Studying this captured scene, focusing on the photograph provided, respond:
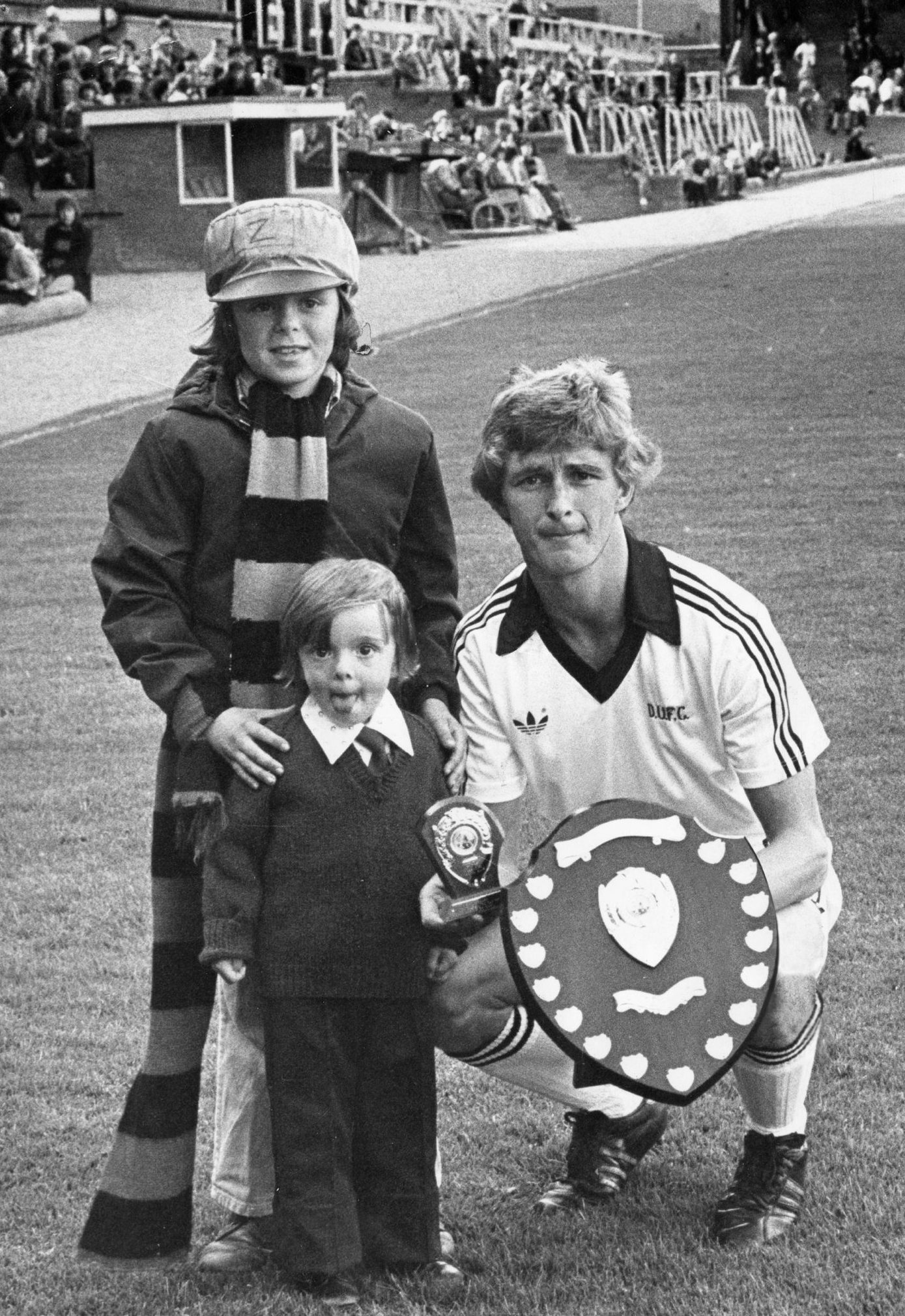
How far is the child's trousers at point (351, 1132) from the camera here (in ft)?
10.6

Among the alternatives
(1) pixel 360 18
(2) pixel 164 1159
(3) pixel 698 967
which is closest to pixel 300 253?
(3) pixel 698 967

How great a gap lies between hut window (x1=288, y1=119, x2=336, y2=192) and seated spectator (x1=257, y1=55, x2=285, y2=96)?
0.75m

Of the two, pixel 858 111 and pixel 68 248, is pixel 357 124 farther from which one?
pixel 858 111

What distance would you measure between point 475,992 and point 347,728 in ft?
1.69

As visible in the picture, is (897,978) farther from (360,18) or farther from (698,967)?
(360,18)

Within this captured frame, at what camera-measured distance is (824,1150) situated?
3.83 meters

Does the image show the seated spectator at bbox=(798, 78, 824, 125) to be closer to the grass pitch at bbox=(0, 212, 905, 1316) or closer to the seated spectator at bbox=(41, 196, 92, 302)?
the seated spectator at bbox=(41, 196, 92, 302)

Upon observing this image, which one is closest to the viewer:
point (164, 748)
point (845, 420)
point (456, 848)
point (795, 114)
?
point (456, 848)

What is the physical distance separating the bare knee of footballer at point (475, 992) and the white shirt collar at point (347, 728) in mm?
370

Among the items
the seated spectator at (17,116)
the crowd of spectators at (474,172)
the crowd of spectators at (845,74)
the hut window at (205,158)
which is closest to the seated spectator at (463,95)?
the crowd of spectators at (474,172)

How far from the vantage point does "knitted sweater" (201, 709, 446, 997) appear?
3.18 m

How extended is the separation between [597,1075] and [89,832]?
321 centimetres

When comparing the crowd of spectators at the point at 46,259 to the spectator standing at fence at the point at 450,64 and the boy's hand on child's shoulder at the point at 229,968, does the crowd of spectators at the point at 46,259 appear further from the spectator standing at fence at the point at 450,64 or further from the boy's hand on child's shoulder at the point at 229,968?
the boy's hand on child's shoulder at the point at 229,968

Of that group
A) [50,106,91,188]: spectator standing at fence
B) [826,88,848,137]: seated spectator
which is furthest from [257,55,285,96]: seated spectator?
[826,88,848,137]: seated spectator
